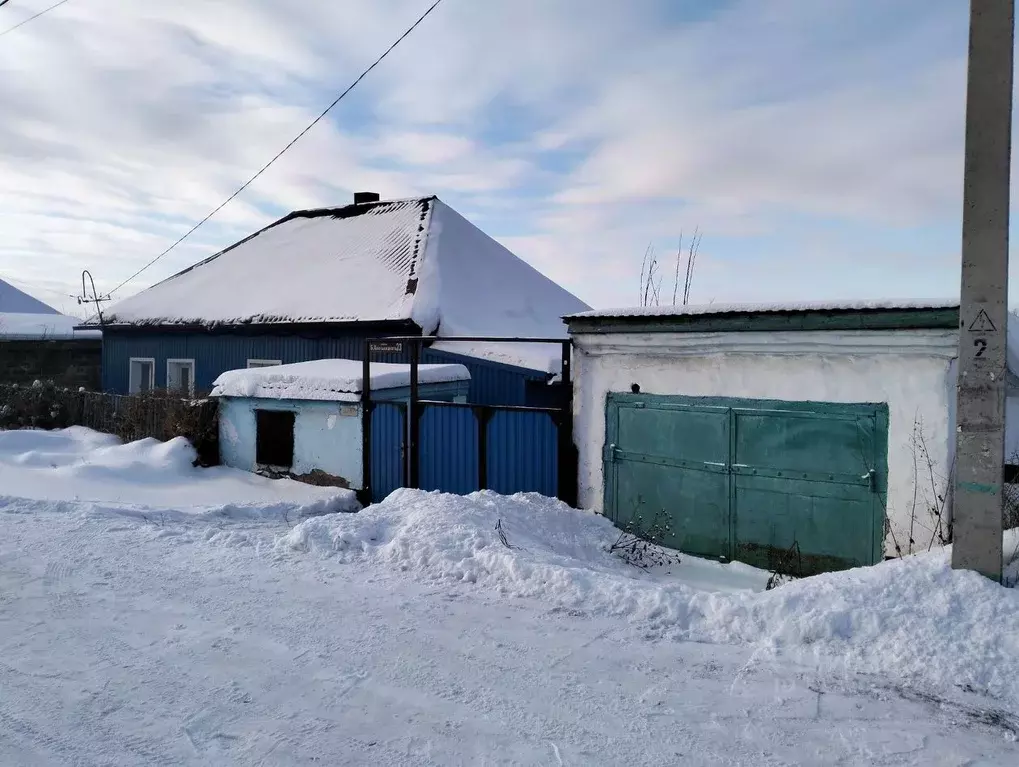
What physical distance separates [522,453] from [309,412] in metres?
3.70

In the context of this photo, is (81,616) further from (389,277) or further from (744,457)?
(389,277)

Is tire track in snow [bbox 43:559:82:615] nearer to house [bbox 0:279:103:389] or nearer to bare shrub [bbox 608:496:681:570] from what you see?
bare shrub [bbox 608:496:681:570]

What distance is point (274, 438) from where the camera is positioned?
11039 millimetres

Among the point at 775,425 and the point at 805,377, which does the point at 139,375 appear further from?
the point at 805,377

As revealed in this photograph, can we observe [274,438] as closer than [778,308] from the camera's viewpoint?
No

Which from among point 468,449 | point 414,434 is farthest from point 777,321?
point 414,434

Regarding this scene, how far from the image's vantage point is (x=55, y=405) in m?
15.5

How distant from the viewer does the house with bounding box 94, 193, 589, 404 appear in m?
15.1

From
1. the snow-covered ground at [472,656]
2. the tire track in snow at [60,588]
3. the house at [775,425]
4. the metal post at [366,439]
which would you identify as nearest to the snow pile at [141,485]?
the metal post at [366,439]


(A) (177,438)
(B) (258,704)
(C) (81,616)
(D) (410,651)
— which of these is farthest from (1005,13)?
(A) (177,438)

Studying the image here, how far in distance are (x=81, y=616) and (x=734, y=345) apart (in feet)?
20.1

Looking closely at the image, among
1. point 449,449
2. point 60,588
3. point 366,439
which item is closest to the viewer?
point 60,588

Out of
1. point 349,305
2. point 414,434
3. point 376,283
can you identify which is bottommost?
point 414,434

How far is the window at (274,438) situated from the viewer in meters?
10.9
